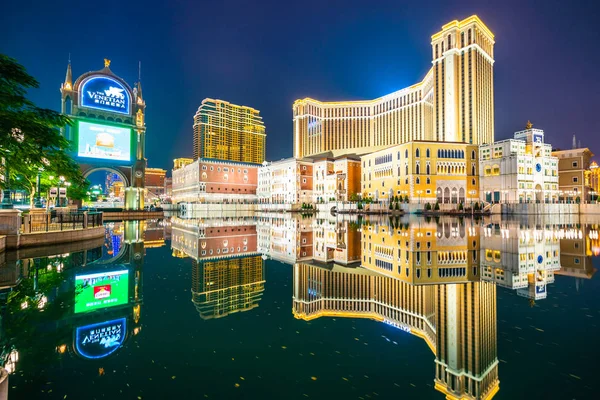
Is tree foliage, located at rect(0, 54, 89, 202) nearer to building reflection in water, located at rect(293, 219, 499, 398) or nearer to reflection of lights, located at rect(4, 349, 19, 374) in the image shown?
reflection of lights, located at rect(4, 349, 19, 374)

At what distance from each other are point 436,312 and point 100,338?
16.5 feet

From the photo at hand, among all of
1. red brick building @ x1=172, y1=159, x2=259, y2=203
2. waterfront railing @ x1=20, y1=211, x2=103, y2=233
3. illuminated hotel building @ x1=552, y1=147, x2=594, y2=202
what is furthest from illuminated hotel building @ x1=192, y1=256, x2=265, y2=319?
illuminated hotel building @ x1=552, y1=147, x2=594, y2=202

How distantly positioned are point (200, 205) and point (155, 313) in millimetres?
66915

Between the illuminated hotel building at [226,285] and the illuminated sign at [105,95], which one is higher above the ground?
the illuminated sign at [105,95]

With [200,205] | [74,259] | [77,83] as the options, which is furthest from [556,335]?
[200,205]

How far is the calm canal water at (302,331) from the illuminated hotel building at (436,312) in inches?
1.1

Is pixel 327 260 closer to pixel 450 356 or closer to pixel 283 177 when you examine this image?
pixel 450 356

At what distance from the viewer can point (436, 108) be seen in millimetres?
75188

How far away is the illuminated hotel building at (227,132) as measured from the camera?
113 metres

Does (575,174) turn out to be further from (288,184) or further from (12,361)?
(12,361)

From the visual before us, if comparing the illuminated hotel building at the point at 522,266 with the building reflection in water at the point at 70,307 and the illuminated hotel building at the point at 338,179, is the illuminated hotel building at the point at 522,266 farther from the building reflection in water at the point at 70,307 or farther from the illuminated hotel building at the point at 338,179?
the illuminated hotel building at the point at 338,179

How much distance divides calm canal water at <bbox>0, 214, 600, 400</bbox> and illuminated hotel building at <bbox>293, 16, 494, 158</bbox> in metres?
72.0

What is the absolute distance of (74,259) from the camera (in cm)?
1019

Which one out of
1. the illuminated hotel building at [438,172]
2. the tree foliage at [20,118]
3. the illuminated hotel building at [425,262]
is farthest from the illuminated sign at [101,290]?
Answer: the illuminated hotel building at [438,172]
